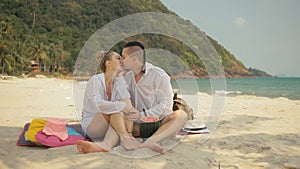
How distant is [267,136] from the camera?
3.93 metres

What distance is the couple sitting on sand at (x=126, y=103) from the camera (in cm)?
297

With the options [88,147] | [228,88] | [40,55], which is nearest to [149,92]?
[88,147]

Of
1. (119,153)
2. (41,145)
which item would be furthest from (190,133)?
(41,145)

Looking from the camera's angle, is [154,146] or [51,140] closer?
[154,146]

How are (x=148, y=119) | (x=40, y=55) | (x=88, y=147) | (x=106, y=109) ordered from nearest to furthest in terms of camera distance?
(x=88, y=147) → (x=106, y=109) → (x=148, y=119) → (x=40, y=55)

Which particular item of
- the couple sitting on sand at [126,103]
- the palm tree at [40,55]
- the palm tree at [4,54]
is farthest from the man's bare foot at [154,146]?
the palm tree at [40,55]

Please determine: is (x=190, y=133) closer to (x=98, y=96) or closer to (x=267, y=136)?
(x=267, y=136)

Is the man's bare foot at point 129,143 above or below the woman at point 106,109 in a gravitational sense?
below

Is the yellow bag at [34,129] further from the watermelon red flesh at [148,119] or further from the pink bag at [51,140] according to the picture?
the watermelon red flesh at [148,119]

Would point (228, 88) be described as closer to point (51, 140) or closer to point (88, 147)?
point (51, 140)

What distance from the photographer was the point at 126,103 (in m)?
3.00

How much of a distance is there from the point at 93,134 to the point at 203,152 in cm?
129

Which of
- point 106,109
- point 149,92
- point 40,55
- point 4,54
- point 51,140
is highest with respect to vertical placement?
point 40,55

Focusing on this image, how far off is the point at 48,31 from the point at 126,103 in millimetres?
57413
